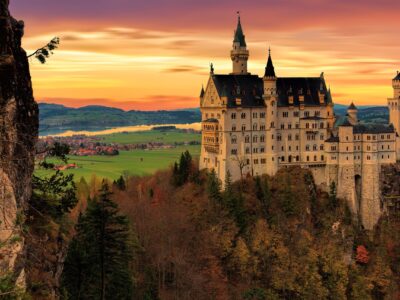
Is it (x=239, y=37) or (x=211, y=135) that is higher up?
(x=239, y=37)

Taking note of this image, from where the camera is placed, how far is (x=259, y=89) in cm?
10981

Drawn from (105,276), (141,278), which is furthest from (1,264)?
(141,278)

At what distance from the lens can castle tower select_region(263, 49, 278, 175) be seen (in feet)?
354

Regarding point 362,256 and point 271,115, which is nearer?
point 362,256

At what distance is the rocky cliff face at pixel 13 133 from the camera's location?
29328mm

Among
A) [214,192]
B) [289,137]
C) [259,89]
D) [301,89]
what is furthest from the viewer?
[301,89]

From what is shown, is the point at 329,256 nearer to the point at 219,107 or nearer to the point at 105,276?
the point at 219,107

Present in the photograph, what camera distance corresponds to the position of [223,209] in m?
98.1

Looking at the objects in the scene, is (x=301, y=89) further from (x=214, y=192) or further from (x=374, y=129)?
(x=214, y=192)

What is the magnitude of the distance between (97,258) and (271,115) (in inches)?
2260

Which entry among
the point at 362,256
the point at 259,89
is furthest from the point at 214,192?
the point at 362,256

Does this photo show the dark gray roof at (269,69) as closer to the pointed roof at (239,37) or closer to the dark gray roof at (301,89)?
the dark gray roof at (301,89)

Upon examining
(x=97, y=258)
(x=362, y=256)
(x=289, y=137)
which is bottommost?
(x=362, y=256)

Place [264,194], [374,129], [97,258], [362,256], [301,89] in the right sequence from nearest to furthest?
1. [97,258]
2. [264,194]
3. [362,256]
4. [374,129]
5. [301,89]
